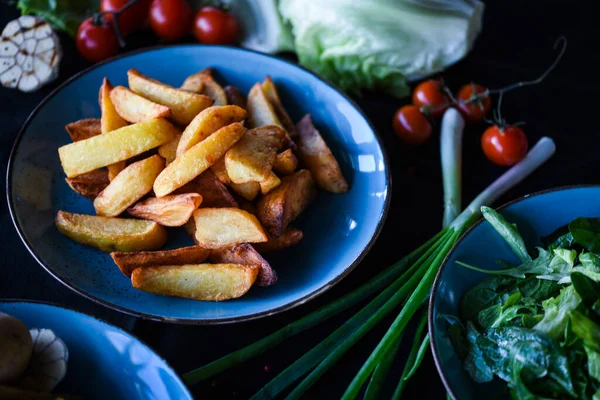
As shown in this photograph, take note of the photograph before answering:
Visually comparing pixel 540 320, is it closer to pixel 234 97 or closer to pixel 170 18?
pixel 234 97

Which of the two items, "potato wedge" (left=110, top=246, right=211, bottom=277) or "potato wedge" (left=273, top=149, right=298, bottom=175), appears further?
"potato wedge" (left=273, top=149, right=298, bottom=175)

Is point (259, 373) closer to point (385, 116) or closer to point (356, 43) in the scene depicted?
point (385, 116)

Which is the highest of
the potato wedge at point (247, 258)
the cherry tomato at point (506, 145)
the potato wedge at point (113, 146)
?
the potato wedge at point (113, 146)

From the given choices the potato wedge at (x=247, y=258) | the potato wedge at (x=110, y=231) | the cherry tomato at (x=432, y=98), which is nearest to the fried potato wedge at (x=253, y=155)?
the potato wedge at (x=247, y=258)

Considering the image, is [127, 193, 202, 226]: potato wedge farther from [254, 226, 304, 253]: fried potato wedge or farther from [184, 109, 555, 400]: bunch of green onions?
[184, 109, 555, 400]: bunch of green onions

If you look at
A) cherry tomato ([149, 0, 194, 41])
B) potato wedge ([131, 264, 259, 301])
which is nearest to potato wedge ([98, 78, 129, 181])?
potato wedge ([131, 264, 259, 301])

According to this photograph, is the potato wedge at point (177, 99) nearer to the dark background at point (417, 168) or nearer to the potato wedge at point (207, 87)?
the potato wedge at point (207, 87)
